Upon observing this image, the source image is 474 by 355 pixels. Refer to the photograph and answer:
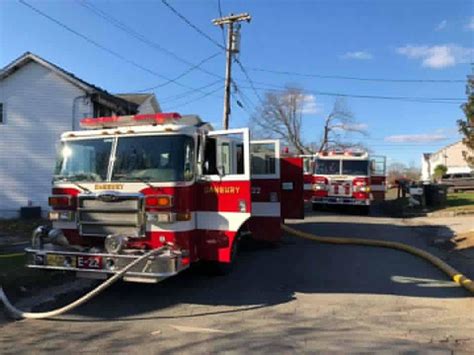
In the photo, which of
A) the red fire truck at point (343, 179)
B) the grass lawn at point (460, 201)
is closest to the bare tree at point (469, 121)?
the grass lawn at point (460, 201)

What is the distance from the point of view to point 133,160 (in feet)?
22.3

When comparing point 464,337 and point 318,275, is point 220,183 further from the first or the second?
point 464,337

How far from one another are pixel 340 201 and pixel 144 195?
1445cm

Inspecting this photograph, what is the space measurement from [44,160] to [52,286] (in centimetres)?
1571

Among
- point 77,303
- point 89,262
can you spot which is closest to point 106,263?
point 89,262

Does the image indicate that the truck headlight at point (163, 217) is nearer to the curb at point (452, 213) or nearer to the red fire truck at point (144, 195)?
the red fire truck at point (144, 195)

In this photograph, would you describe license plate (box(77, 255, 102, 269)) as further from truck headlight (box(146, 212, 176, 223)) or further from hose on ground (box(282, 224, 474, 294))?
hose on ground (box(282, 224, 474, 294))

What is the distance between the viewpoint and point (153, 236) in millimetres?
6547

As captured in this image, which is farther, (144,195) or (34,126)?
(34,126)

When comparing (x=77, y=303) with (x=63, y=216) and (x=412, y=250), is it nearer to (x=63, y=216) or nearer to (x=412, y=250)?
(x=63, y=216)

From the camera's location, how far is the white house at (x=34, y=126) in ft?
71.8

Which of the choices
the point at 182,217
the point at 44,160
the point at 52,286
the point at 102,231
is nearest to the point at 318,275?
the point at 182,217

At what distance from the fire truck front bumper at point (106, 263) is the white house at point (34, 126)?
53.9ft

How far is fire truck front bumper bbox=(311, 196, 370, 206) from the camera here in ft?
63.8
